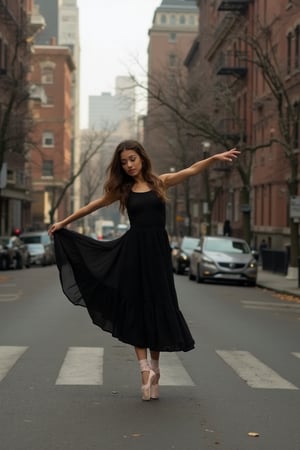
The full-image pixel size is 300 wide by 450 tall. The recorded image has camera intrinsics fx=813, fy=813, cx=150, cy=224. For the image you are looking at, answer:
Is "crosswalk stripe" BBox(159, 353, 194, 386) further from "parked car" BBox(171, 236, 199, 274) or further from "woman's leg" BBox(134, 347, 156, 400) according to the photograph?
"parked car" BBox(171, 236, 199, 274)

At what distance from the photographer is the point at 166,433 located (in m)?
5.92

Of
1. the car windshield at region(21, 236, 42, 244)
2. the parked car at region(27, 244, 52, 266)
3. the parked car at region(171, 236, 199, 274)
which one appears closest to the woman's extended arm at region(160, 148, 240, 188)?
the parked car at region(171, 236, 199, 274)

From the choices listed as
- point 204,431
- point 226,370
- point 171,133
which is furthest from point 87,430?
point 171,133

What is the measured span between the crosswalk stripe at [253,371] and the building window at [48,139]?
7987cm

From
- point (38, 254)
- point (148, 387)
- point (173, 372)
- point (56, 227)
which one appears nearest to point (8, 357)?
point (173, 372)

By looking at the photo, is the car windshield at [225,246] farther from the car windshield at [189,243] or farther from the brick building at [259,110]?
the car windshield at [189,243]

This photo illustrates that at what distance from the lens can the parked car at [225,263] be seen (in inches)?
1025

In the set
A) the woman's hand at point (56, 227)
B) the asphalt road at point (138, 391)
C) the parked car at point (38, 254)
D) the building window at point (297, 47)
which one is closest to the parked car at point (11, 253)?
the parked car at point (38, 254)

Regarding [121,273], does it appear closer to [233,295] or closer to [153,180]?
[153,180]

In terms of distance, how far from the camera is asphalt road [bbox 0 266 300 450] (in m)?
5.80

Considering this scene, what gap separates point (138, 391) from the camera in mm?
7496

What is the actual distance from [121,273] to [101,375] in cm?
174

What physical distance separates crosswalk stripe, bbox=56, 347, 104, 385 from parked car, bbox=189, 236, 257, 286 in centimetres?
1580

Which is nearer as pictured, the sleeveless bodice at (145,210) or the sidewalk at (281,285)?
the sleeveless bodice at (145,210)
